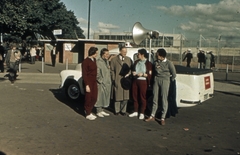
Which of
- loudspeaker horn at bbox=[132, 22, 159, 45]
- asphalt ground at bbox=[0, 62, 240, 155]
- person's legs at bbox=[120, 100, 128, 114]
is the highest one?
loudspeaker horn at bbox=[132, 22, 159, 45]

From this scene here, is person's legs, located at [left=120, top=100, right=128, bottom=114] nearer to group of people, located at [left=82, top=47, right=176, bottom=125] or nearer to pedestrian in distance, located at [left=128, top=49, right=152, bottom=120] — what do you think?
group of people, located at [left=82, top=47, right=176, bottom=125]

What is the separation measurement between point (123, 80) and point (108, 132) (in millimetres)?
1966

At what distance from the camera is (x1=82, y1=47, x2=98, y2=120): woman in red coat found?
8.02m

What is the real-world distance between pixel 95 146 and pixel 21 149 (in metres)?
1.26

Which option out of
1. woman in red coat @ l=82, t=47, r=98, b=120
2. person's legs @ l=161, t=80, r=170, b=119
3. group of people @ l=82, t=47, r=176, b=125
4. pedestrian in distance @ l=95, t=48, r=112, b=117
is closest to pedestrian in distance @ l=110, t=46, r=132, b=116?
group of people @ l=82, t=47, r=176, b=125

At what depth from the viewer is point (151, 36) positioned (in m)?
9.50

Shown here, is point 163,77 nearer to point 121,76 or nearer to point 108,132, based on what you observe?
point 121,76

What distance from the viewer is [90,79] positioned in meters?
8.05

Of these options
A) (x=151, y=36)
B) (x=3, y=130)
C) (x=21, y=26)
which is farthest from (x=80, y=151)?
(x=21, y=26)

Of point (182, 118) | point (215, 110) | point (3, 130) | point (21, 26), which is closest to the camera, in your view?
point (3, 130)

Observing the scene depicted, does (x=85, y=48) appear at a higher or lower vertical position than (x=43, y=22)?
lower

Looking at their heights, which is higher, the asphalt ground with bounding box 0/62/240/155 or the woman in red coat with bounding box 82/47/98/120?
the woman in red coat with bounding box 82/47/98/120

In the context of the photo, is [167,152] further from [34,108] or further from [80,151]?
[34,108]

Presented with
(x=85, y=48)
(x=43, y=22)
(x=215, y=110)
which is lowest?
(x=215, y=110)
